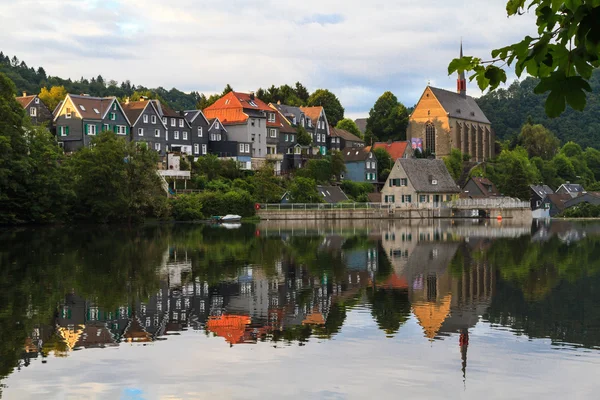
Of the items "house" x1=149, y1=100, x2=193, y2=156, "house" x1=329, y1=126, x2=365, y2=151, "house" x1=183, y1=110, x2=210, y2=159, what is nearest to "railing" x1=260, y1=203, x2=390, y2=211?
"house" x1=149, y1=100, x2=193, y2=156

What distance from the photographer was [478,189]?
10600cm

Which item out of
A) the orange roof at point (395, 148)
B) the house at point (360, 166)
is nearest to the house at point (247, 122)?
the house at point (360, 166)

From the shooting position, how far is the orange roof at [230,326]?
18938 millimetres

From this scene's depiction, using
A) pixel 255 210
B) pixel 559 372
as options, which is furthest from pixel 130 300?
pixel 255 210

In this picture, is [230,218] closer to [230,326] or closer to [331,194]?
[331,194]

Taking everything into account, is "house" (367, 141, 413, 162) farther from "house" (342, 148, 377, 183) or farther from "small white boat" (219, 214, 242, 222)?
"small white boat" (219, 214, 242, 222)

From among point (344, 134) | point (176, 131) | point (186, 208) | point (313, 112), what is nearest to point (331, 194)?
point (176, 131)

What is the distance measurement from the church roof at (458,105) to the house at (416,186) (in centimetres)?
3382

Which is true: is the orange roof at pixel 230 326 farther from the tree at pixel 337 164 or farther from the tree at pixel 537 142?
the tree at pixel 537 142

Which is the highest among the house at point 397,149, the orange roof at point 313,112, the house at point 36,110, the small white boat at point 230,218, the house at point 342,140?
the orange roof at point 313,112

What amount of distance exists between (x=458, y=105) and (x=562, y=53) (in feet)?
448

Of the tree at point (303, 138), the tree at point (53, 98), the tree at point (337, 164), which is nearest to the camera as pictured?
the tree at point (53, 98)

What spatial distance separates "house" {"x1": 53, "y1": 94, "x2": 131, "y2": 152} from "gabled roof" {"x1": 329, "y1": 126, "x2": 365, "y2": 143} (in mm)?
37329

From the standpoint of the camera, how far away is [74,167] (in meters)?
71.9
